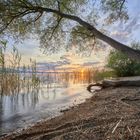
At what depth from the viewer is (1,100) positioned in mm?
17484

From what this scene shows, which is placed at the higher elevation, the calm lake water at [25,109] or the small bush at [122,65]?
the small bush at [122,65]

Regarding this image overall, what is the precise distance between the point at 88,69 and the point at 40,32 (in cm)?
2143

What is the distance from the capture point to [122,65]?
91.2 ft

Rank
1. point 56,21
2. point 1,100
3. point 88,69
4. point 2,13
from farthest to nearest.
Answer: point 88,69 → point 1,100 → point 56,21 → point 2,13

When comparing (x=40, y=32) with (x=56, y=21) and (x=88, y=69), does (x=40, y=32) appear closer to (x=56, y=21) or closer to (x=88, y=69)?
(x=56, y=21)

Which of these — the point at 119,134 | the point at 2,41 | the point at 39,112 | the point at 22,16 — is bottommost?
the point at 39,112

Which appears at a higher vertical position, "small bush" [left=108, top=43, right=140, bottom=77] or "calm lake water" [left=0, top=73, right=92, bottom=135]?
"small bush" [left=108, top=43, right=140, bottom=77]

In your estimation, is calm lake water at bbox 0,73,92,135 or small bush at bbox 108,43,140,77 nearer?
calm lake water at bbox 0,73,92,135

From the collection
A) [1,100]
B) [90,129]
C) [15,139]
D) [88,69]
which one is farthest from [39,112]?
[88,69]

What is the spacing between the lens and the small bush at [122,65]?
2765 cm

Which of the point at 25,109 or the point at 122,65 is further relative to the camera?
the point at 122,65

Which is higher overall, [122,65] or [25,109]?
[122,65]

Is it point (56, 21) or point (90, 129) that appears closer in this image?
point (90, 129)

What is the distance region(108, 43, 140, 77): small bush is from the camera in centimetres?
2765
